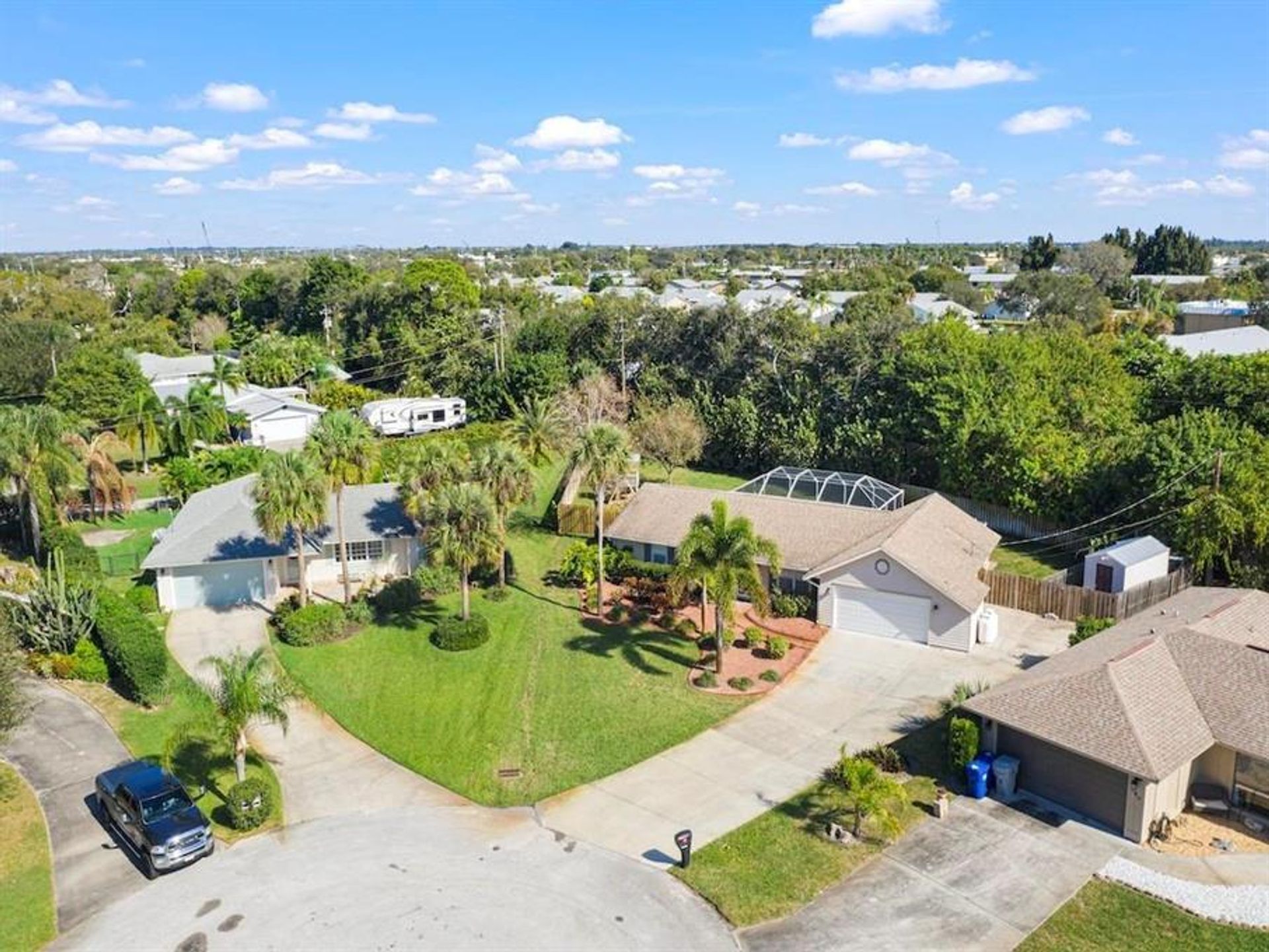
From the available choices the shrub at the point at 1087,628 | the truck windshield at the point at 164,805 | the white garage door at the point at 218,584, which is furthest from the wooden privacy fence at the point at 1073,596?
the white garage door at the point at 218,584

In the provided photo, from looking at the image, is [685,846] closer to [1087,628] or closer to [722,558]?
[722,558]

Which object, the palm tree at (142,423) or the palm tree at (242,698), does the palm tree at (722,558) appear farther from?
the palm tree at (142,423)

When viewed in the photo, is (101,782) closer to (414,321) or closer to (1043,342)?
(1043,342)

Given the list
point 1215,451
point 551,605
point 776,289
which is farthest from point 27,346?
point 776,289

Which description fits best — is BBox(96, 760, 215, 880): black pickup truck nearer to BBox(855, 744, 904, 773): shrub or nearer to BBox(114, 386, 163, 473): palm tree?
BBox(855, 744, 904, 773): shrub

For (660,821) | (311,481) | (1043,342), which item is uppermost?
(1043,342)
